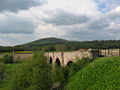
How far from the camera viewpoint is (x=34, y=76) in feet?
64.7

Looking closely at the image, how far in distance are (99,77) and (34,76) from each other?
24.4ft

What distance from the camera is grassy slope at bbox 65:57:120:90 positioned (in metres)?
16.0

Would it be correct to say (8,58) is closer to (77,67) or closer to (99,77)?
(77,67)

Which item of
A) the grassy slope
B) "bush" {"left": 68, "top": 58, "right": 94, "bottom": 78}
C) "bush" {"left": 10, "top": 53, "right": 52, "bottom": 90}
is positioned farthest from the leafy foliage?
the grassy slope

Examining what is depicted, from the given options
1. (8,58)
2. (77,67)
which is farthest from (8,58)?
(77,67)

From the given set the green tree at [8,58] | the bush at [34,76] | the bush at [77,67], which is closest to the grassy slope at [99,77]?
the bush at [77,67]

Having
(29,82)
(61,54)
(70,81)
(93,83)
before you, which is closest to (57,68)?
(70,81)

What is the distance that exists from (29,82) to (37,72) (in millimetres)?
1520

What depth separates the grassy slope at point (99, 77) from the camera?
1603 cm

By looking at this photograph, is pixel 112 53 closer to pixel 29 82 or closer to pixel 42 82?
pixel 42 82

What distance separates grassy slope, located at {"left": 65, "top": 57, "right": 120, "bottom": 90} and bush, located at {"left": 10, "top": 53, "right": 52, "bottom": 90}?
9.20 ft

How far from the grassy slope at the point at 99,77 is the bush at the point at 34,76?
281cm

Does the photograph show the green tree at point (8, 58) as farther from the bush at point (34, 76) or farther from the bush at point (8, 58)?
the bush at point (34, 76)

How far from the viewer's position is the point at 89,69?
19.5 metres
